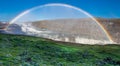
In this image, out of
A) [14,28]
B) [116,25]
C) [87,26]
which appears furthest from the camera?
[116,25]

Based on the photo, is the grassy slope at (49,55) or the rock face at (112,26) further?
the rock face at (112,26)

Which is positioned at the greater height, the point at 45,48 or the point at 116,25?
the point at 116,25

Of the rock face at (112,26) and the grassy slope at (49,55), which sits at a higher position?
the rock face at (112,26)

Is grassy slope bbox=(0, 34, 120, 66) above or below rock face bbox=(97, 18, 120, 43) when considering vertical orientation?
below

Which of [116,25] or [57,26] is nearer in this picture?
[57,26]

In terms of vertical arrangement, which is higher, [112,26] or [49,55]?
[112,26]

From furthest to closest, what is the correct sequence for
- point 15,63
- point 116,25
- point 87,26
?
point 116,25, point 87,26, point 15,63

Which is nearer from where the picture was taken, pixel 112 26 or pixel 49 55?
pixel 49 55

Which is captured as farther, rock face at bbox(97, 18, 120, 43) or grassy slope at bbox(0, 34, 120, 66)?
rock face at bbox(97, 18, 120, 43)

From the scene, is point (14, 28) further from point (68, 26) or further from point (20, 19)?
point (68, 26)

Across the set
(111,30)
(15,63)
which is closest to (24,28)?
(111,30)
